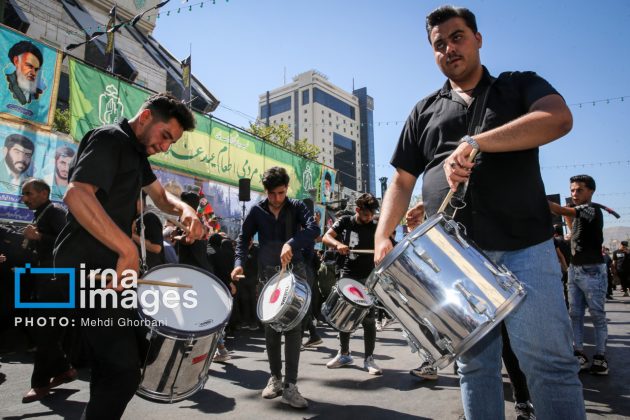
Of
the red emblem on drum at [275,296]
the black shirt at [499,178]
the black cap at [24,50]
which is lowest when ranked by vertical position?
the red emblem on drum at [275,296]

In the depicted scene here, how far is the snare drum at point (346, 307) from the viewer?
181 inches

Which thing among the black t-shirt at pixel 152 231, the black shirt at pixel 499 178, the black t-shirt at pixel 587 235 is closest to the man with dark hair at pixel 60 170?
the black t-shirt at pixel 152 231

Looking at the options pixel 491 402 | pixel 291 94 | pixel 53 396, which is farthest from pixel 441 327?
pixel 291 94

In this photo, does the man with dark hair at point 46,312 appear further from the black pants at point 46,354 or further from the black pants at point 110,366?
the black pants at point 110,366

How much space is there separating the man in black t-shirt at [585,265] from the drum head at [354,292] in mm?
2606

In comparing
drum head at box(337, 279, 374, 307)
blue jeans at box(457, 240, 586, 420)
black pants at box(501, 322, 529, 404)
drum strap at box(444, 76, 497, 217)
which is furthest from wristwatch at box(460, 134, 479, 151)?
drum head at box(337, 279, 374, 307)

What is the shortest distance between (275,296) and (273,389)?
93 cm

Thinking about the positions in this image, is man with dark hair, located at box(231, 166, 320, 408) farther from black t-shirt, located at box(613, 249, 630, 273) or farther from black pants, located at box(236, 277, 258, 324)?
black t-shirt, located at box(613, 249, 630, 273)

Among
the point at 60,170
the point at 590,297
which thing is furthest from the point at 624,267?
the point at 60,170

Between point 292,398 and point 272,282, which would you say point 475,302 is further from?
point 272,282

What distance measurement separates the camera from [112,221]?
6.47 feet

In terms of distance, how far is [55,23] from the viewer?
25719 mm

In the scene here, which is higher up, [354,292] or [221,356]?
[354,292]

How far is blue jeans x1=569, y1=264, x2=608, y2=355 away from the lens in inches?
186
